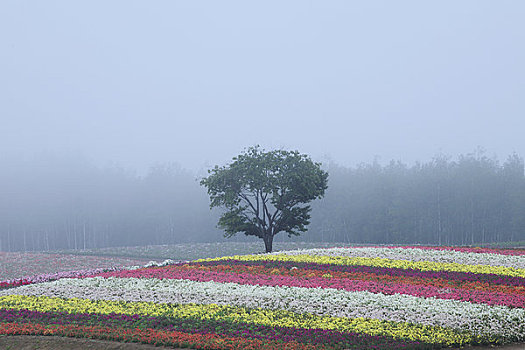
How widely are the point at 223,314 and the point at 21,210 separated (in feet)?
323

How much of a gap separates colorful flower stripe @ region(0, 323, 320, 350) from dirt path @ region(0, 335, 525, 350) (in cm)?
19

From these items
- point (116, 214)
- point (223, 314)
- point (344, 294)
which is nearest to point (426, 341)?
point (344, 294)

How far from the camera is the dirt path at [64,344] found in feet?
38.2

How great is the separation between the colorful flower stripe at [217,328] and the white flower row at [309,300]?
1841 millimetres

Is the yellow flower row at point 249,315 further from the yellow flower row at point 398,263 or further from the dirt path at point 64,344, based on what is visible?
the yellow flower row at point 398,263

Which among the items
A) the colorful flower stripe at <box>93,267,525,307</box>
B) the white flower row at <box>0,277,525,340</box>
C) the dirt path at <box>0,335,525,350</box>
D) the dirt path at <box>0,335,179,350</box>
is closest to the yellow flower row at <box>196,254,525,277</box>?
the colorful flower stripe at <box>93,267,525,307</box>

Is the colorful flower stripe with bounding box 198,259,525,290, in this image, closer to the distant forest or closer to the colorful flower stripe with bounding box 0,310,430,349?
the colorful flower stripe with bounding box 0,310,430,349

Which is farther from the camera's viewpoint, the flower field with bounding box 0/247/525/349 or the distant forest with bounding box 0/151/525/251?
the distant forest with bounding box 0/151/525/251

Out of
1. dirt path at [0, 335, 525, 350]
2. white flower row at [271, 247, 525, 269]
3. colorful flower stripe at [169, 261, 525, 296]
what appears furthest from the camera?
white flower row at [271, 247, 525, 269]

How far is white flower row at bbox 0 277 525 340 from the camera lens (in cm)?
1266

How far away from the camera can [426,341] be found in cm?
1148

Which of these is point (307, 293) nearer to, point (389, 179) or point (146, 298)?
point (146, 298)

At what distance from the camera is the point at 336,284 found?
1786 cm

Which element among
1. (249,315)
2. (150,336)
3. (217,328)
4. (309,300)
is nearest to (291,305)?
(309,300)
